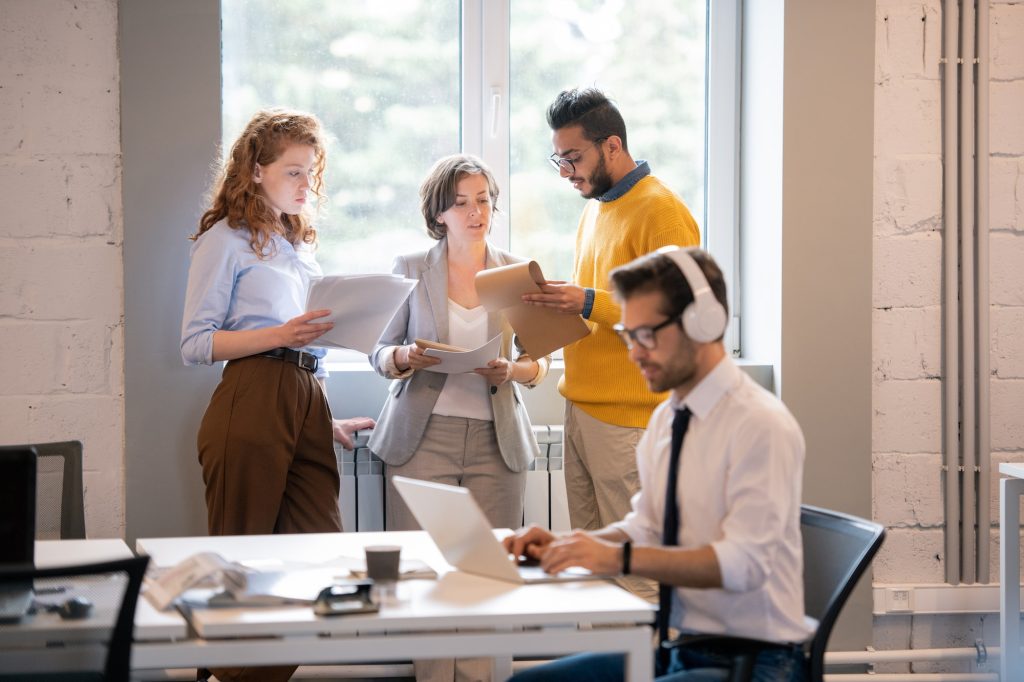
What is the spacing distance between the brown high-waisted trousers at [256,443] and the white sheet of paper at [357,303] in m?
0.17

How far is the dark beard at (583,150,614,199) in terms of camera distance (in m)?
3.01

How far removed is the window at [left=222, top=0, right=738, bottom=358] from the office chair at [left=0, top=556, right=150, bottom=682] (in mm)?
2303

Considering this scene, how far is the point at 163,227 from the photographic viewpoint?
3201mm

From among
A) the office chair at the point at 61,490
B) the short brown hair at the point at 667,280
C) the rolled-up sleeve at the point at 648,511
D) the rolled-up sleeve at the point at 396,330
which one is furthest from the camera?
the rolled-up sleeve at the point at 396,330

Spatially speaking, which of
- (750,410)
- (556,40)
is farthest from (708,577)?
(556,40)

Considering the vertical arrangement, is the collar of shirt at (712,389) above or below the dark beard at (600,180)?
below

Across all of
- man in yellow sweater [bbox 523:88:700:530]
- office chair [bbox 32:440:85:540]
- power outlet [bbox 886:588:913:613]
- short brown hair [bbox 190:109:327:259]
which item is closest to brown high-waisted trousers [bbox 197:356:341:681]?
short brown hair [bbox 190:109:327:259]

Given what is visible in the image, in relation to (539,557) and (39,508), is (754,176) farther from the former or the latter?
(39,508)

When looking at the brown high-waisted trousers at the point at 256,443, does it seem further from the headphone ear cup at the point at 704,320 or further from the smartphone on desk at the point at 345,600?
the headphone ear cup at the point at 704,320

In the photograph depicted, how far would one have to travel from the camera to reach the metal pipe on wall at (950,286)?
3385 mm

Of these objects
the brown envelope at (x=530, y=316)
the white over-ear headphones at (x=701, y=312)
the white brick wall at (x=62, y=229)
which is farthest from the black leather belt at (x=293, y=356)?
the white over-ear headphones at (x=701, y=312)

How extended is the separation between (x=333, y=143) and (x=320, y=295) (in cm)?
103

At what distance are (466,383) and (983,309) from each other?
1.73 meters

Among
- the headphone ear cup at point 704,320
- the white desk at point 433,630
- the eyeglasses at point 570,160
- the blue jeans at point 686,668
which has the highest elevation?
the eyeglasses at point 570,160
